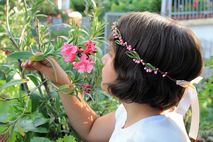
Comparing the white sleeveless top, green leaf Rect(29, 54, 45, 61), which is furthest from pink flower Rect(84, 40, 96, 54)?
the white sleeveless top

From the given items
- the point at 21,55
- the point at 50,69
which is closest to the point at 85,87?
the point at 50,69

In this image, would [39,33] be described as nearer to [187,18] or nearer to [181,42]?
[181,42]

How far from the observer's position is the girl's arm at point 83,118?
180cm

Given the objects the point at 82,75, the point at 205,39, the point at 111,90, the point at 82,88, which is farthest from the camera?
the point at 205,39

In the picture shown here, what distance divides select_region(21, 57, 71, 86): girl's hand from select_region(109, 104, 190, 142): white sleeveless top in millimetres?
295

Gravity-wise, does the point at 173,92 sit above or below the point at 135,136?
above

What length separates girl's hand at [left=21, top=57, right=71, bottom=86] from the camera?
1.74 meters

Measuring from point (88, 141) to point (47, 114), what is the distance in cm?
Result: 18

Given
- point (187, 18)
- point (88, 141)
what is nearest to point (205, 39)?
point (187, 18)

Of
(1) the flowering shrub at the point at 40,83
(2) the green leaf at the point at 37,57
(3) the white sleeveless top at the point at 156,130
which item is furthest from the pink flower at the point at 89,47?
(3) the white sleeveless top at the point at 156,130

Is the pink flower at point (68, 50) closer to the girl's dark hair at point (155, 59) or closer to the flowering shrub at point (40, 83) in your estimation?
the flowering shrub at point (40, 83)

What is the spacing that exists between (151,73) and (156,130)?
0.57 ft

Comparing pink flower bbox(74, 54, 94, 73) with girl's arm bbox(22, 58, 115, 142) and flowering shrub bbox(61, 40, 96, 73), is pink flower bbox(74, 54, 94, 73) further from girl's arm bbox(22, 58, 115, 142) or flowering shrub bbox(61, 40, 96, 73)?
girl's arm bbox(22, 58, 115, 142)

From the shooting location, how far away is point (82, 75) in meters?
1.90
